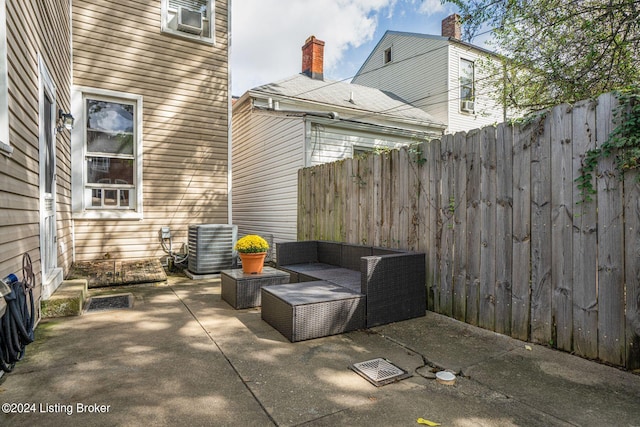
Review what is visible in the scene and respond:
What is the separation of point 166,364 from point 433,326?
241 cm

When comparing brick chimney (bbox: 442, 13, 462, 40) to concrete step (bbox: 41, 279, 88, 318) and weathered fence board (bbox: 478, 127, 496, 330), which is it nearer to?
weathered fence board (bbox: 478, 127, 496, 330)

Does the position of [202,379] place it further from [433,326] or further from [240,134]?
[240,134]

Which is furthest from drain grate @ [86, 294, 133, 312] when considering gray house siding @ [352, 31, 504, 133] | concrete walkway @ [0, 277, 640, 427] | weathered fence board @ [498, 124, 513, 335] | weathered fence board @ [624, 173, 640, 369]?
gray house siding @ [352, 31, 504, 133]

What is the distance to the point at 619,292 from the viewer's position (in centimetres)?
238

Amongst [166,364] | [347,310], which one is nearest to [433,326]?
[347,310]

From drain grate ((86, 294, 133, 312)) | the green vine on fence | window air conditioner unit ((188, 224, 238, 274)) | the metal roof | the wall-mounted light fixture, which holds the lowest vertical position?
drain grate ((86, 294, 133, 312))

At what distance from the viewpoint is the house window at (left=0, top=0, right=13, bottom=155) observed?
2543 millimetres

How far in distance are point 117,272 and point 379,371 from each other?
4928mm

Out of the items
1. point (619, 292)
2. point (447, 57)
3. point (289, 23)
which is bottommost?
point (619, 292)

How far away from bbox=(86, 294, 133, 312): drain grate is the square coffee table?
3.95ft

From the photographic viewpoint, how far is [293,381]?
2.32 metres

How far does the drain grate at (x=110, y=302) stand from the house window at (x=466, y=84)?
11823mm

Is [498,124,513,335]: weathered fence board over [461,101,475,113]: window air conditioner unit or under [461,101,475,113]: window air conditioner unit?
under

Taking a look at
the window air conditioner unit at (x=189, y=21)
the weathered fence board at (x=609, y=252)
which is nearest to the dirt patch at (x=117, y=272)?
the window air conditioner unit at (x=189, y=21)
